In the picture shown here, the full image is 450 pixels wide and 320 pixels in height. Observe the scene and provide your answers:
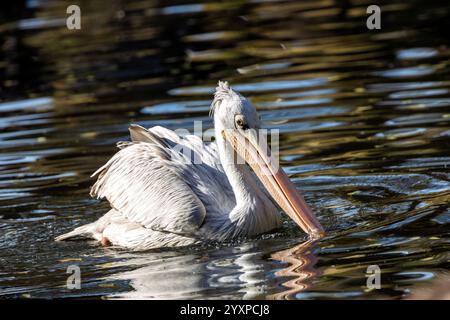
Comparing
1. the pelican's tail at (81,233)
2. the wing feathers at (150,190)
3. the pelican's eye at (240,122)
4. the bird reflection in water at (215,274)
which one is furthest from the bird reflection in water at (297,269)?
the pelican's tail at (81,233)

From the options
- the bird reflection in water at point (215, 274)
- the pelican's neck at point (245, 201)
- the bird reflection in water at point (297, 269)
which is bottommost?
the bird reflection in water at point (215, 274)

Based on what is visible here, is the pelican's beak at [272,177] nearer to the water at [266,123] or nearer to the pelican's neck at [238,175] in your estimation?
the pelican's neck at [238,175]

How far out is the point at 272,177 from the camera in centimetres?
684

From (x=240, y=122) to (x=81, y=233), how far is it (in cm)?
144

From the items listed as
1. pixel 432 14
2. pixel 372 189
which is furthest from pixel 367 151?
pixel 432 14

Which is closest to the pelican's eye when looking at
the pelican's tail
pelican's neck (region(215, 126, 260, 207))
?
pelican's neck (region(215, 126, 260, 207))

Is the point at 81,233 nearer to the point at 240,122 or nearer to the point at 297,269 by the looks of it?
the point at 240,122

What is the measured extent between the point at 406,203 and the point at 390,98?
130 inches

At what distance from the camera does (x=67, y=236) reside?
23.8 ft

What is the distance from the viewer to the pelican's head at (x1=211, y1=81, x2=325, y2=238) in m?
6.73

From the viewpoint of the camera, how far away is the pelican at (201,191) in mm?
6844

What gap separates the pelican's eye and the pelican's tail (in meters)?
1.35

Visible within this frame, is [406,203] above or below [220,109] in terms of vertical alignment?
below

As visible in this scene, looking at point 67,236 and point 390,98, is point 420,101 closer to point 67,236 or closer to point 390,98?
point 390,98
